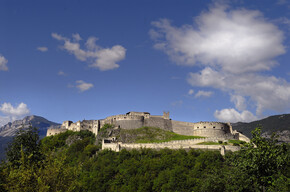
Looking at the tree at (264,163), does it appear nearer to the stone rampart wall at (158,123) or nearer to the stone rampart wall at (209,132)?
the stone rampart wall at (209,132)

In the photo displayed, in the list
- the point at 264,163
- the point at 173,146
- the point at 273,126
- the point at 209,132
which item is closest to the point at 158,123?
the point at 209,132

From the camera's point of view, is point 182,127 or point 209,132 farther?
point 182,127

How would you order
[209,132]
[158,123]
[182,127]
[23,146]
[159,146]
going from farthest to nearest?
[158,123]
[182,127]
[209,132]
[159,146]
[23,146]

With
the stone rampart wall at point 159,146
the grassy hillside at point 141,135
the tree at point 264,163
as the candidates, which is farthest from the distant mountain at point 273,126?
the tree at point 264,163

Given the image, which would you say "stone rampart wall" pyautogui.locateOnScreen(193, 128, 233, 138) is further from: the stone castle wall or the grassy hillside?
the stone castle wall

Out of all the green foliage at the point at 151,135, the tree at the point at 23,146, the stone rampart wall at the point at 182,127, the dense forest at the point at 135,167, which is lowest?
the dense forest at the point at 135,167

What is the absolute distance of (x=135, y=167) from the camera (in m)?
72.7

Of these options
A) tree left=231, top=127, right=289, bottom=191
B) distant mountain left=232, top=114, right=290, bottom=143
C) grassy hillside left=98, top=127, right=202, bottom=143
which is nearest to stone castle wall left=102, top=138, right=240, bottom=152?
grassy hillside left=98, top=127, right=202, bottom=143

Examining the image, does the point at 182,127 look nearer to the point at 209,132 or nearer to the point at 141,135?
the point at 209,132

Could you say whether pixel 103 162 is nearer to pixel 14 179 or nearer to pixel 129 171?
pixel 129 171

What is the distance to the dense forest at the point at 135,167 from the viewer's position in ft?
94.4

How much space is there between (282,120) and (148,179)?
99468 millimetres

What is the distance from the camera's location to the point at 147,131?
99688mm

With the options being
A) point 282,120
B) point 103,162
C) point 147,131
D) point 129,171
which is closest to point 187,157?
point 129,171
